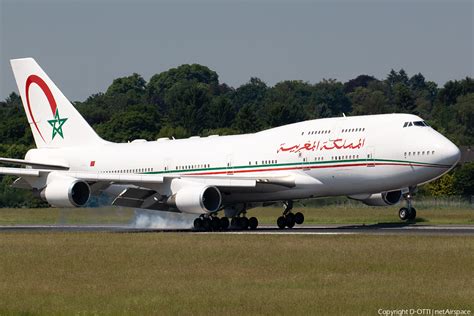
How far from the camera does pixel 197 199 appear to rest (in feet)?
141

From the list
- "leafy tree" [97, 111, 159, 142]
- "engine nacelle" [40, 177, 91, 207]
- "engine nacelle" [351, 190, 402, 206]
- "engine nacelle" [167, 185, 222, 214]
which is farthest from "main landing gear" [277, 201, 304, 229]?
"leafy tree" [97, 111, 159, 142]

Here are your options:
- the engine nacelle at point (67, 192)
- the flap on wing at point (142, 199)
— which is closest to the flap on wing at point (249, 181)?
the flap on wing at point (142, 199)

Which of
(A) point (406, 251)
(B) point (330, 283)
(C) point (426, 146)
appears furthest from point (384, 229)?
(B) point (330, 283)

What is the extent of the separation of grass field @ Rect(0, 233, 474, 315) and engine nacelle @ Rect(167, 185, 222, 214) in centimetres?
621

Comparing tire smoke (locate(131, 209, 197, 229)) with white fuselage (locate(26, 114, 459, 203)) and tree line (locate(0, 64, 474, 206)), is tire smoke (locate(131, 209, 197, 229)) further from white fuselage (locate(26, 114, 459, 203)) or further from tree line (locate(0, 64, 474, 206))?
tree line (locate(0, 64, 474, 206))

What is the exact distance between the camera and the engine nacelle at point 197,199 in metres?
42.9

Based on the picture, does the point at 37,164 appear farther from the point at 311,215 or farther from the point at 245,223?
the point at 311,215

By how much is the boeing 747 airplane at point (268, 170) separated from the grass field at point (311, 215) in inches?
54.9

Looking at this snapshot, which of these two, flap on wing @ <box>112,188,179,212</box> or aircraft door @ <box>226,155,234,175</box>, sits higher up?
aircraft door @ <box>226,155,234,175</box>

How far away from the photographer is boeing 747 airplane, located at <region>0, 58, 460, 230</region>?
4181 cm

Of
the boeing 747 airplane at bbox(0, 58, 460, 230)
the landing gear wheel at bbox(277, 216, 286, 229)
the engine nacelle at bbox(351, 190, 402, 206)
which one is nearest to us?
the boeing 747 airplane at bbox(0, 58, 460, 230)

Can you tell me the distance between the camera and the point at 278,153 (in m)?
44.9

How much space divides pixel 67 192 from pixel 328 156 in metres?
10.7

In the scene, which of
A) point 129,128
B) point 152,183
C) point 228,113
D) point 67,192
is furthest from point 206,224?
point 228,113
